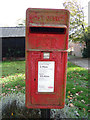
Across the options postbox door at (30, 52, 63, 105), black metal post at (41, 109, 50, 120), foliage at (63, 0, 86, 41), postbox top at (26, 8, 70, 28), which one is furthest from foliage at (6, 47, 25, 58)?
postbox top at (26, 8, 70, 28)

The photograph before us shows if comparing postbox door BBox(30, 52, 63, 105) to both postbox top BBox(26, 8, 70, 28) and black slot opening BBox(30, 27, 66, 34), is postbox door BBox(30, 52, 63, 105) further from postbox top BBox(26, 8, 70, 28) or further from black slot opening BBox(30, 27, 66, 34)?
postbox top BBox(26, 8, 70, 28)

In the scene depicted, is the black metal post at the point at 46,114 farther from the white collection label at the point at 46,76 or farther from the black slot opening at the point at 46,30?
the black slot opening at the point at 46,30

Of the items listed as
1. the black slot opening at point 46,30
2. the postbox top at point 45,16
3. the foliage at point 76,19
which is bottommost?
the black slot opening at point 46,30

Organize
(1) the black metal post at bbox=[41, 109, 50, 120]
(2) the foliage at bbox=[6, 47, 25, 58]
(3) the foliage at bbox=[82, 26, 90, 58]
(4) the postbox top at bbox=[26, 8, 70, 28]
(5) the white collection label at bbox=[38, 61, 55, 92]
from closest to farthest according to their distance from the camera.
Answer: (4) the postbox top at bbox=[26, 8, 70, 28], (5) the white collection label at bbox=[38, 61, 55, 92], (1) the black metal post at bbox=[41, 109, 50, 120], (2) the foliage at bbox=[6, 47, 25, 58], (3) the foliage at bbox=[82, 26, 90, 58]

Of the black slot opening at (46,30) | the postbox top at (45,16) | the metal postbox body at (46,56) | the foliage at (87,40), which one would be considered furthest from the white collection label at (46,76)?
the foliage at (87,40)

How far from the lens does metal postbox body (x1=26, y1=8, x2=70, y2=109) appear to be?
2.00 metres

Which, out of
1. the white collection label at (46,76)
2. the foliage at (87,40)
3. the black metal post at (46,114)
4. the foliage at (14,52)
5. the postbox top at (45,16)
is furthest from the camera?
the foliage at (87,40)

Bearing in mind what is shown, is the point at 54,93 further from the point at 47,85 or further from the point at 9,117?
the point at 9,117

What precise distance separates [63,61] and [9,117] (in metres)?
1.61

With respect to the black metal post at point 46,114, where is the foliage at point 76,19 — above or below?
above

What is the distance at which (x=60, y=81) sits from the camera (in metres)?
2.17

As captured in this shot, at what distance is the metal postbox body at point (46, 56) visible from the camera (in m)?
2.00

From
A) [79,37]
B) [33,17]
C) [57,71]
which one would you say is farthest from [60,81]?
[79,37]

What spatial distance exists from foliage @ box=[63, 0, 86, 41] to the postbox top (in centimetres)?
1312
